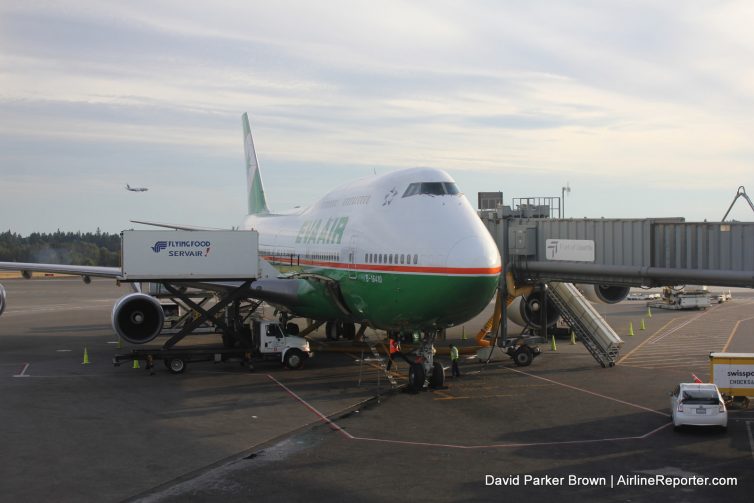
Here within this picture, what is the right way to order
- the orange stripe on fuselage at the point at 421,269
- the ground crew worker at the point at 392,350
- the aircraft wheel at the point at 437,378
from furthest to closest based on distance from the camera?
the ground crew worker at the point at 392,350 → the aircraft wheel at the point at 437,378 → the orange stripe on fuselage at the point at 421,269

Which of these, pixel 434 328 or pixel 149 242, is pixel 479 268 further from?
pixel 149 242

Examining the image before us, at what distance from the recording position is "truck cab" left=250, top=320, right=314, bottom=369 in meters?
32.6

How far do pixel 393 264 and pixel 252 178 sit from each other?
33731 mm

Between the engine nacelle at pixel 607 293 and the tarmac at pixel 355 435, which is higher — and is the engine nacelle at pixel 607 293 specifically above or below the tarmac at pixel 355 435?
above

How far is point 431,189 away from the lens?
27234mm

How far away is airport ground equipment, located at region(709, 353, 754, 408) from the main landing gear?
876 cm

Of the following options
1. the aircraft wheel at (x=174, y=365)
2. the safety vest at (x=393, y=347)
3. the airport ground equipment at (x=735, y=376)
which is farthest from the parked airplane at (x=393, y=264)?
the airport ground equipment at (x=735, y=376)

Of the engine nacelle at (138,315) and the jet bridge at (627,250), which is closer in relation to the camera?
the jet bridge at (627,250)

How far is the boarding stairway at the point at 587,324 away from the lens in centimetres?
3388

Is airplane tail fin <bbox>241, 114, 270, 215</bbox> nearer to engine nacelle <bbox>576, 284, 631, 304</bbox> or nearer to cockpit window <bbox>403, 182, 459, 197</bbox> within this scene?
engine nacelle <bbox>576, 284, 631, 304</bbox>

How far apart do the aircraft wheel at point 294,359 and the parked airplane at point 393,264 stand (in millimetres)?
1953

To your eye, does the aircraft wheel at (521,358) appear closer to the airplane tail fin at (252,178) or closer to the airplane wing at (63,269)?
the airplane wing at (63,269)

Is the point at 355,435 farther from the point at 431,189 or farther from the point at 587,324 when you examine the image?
the point at 587,324

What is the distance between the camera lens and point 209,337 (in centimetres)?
4478
